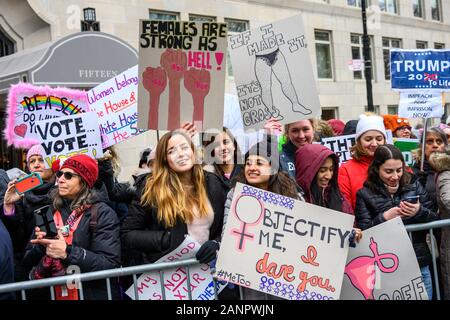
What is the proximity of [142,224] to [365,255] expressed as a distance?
1.43m

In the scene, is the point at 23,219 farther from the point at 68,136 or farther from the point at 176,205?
the point at 176,205

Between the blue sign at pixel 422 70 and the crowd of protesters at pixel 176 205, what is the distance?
2002mm

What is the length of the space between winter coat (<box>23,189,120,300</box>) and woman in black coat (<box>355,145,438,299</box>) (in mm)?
1698

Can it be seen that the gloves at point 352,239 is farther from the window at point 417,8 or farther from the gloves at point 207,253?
the window at point 417,8

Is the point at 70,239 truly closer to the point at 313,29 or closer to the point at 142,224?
the point at 142,224

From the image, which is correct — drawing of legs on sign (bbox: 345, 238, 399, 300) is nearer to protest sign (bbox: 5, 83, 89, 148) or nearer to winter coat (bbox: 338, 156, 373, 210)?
winter coat (bbox: 338, 156, 373, 210)

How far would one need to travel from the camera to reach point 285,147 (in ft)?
14.9

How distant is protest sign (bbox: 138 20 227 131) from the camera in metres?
3.67

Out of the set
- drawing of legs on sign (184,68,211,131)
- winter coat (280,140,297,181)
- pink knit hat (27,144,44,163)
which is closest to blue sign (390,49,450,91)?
winter coat (280,140,297,181)

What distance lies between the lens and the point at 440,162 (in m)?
4.10

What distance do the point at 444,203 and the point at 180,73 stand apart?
7.27 ft

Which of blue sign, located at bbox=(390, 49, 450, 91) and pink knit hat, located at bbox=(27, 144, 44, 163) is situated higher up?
blue sign, located at bbox=(390, 49, 450, 91)

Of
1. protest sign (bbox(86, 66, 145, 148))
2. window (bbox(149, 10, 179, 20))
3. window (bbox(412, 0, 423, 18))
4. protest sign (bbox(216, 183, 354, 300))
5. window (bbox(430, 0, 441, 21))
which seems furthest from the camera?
window (bbox(430, 0, 441, 21))

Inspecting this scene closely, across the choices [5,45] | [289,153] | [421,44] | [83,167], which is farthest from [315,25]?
[83,167]
